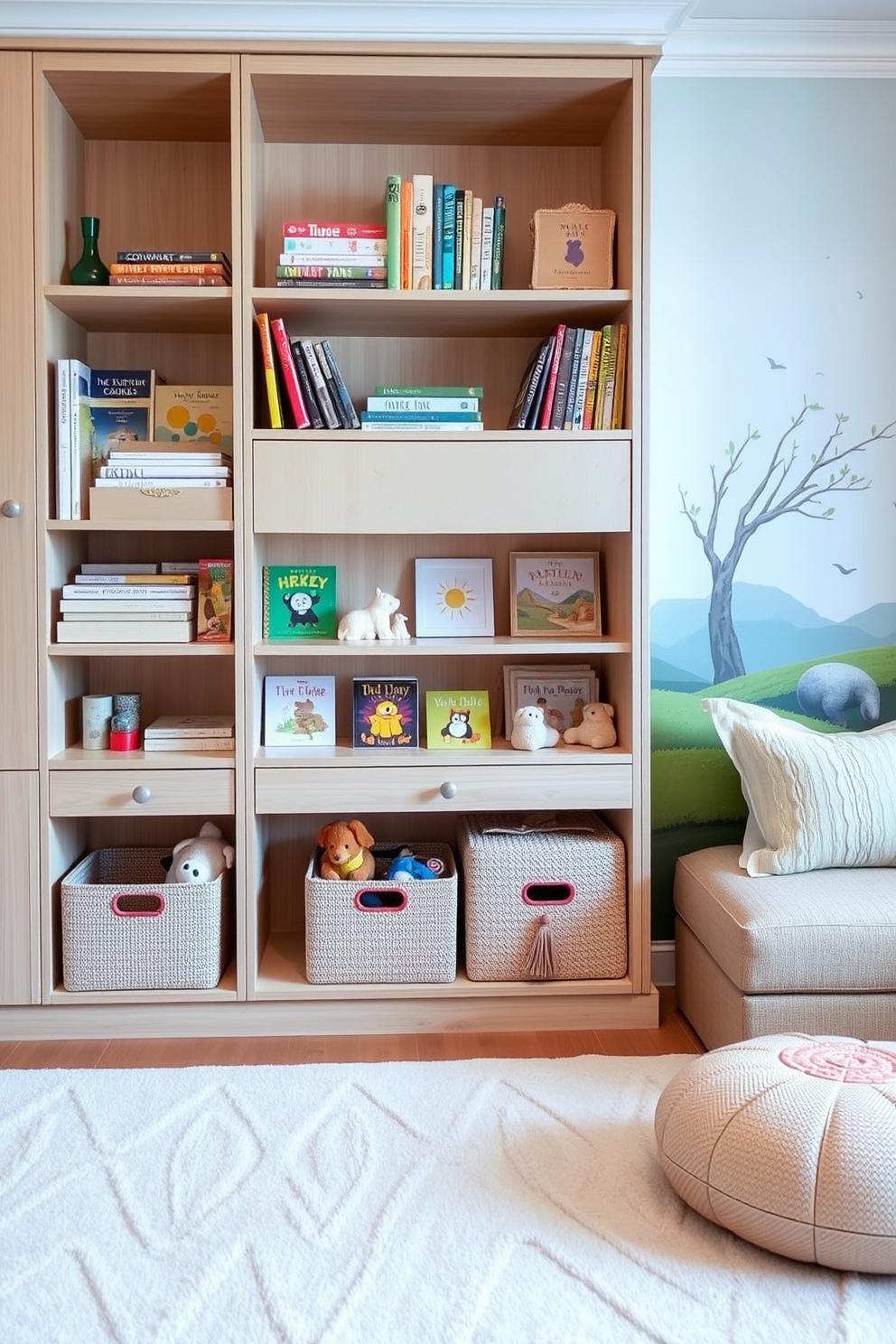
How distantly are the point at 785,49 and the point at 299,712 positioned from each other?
2.07m

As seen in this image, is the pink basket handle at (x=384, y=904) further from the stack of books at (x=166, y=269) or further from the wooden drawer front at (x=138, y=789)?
the stack of books at (x=166, y=269)

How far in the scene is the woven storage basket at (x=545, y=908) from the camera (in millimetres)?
2672

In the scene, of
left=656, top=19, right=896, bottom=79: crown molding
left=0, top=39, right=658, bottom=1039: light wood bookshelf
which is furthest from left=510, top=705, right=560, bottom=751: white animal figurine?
left=656, top=19, right=896, bottom=79: crown molding

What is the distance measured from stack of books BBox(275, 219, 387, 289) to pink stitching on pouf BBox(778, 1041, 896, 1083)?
6.10 feet

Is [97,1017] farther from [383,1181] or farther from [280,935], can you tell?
[383,1181]

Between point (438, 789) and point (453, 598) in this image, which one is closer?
point (438, 789)

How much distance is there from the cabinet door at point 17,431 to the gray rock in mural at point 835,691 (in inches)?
76.2

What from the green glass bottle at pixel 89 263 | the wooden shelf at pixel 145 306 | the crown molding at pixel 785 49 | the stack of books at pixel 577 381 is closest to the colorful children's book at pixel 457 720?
the stack of books at pixel 577 381

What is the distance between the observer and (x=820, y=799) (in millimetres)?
2555

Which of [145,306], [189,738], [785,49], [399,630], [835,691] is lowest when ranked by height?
[189,738]

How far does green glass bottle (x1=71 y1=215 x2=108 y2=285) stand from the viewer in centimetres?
262

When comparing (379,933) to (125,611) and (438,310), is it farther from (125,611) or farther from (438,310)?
(438,310)

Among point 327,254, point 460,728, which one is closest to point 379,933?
point 460,728

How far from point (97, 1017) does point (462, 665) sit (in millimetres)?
1245
